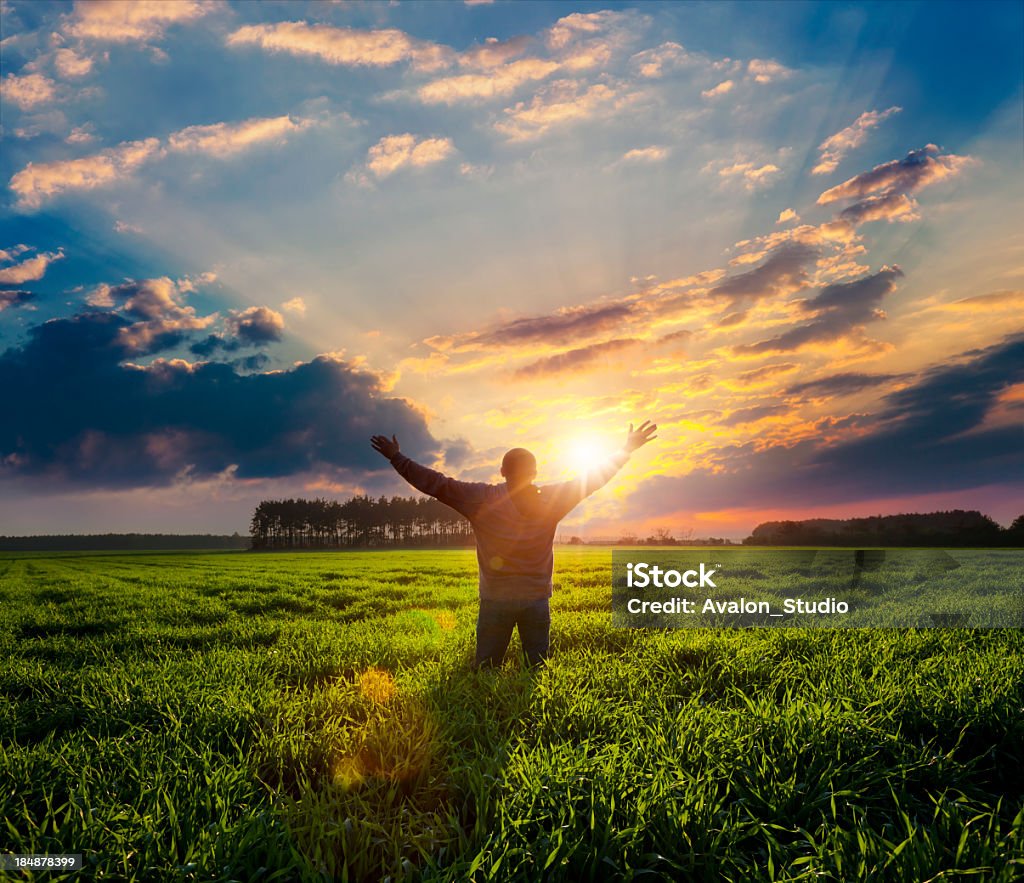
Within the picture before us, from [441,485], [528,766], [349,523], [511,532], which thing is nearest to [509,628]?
[511,532]

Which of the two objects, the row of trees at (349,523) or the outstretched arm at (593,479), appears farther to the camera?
the row of trees at (349,523)

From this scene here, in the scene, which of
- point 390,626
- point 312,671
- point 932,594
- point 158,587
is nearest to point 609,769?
point 312,671

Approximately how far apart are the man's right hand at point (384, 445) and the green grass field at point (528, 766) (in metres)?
2.28

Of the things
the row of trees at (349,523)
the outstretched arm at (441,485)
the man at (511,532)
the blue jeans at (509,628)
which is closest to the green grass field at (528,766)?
the blue jeans at (509,628)

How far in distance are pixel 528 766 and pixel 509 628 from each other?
9.00 feet

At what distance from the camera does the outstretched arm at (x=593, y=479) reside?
6.51 meters

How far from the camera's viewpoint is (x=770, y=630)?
30.1 ft

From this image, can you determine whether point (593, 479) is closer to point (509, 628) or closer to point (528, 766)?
point (509, 628)

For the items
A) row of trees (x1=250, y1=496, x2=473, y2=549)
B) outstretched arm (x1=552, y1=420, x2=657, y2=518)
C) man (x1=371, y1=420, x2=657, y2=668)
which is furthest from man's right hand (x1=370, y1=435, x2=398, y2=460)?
row of trees (x1=250, y1=496, x2=473, y2=549)

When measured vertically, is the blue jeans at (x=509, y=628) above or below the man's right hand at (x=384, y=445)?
below

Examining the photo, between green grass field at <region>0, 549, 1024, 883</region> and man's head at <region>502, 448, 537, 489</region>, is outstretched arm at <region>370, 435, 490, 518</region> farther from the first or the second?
green grass field at <region>0, 549, 1024, 883</region>

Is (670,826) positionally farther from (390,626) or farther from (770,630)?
(390,626)

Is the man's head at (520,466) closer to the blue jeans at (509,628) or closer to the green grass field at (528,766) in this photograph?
the blue jeans at (509,628)

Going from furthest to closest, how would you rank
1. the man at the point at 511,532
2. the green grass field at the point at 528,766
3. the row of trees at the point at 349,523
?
the row of trees at the point at 349,523 < the man at the point at 511,532 < the green grass field at the point at 528,766
